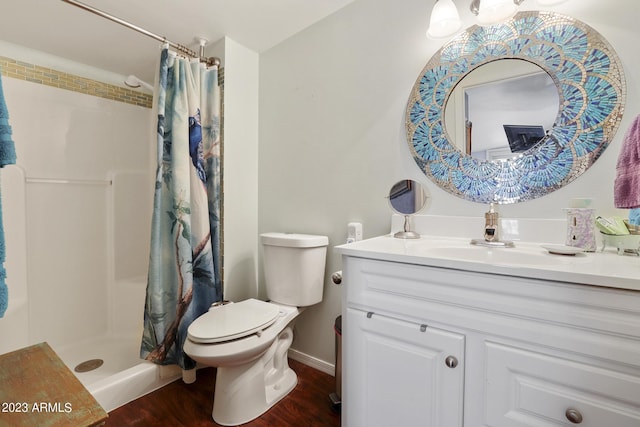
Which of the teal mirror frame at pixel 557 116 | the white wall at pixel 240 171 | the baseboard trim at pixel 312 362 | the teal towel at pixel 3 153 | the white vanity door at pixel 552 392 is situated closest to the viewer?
the white vanity door at pixel 552 392

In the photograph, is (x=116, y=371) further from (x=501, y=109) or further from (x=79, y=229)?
(x=501, y=109)

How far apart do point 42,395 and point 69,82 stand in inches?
88.0

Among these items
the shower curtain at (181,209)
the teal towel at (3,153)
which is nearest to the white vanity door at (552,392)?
the teal towel at (3,153)

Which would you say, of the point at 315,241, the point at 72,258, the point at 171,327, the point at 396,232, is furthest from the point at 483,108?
the point at 72,258

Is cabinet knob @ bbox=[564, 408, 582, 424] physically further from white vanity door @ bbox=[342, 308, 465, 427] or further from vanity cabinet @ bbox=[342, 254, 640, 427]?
white vanity door @ bbox=[342, 308, 465, 427]

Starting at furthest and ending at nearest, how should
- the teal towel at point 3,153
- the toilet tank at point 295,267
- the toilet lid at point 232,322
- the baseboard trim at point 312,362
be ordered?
1. the baseboard trim at point 312,362
2. the toilet tank at point 295,267
3. the toilet lid at point 232,322
4. the teal towel at point 3,153

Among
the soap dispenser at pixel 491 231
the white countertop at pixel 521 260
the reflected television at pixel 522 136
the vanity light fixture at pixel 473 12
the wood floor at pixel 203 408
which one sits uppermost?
the vanity light fixture at pixel 473 12

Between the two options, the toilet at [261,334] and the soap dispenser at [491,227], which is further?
the toilet at [261,334]

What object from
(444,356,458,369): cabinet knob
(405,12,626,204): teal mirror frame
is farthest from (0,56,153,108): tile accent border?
(444,356,458,369): cabinet knob

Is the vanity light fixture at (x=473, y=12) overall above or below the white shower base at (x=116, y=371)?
above

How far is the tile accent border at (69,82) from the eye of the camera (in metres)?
1.87

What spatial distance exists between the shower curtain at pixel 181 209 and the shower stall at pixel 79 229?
14 cm

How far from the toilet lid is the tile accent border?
1957 millimetres

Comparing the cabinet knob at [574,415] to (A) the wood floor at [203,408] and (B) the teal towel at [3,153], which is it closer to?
(A) the wood floor at [203,408]
